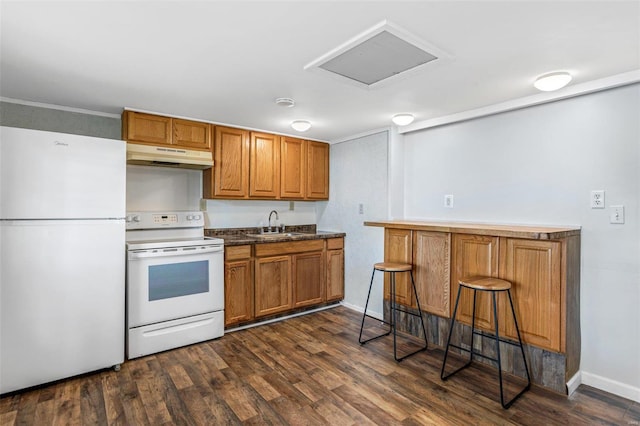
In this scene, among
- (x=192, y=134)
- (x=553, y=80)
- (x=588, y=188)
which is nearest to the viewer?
(x=553, y=80)

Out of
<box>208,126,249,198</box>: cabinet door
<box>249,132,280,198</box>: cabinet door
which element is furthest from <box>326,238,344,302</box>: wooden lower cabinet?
→ <box>208,126,249,198</box>: cabinet door

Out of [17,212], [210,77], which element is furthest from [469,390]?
[17,212]

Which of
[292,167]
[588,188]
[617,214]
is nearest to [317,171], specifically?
[292,167]

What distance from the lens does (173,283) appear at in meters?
3.00

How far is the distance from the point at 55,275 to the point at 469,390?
2.99 metres

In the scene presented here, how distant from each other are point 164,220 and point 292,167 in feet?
5.15

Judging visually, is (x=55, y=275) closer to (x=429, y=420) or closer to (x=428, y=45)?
(x=429, y=420)

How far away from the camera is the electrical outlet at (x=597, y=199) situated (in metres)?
2.40

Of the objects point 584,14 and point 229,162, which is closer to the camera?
point 584,14

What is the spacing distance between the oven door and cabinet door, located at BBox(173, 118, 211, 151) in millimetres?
1034

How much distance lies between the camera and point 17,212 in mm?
2240

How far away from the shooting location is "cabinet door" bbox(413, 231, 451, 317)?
2904 millimetres

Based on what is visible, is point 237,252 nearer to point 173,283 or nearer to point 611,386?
point 173,283

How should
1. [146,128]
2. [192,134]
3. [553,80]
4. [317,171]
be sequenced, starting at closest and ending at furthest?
[553,80] < [146,128] < [192,134] < [317,171]
